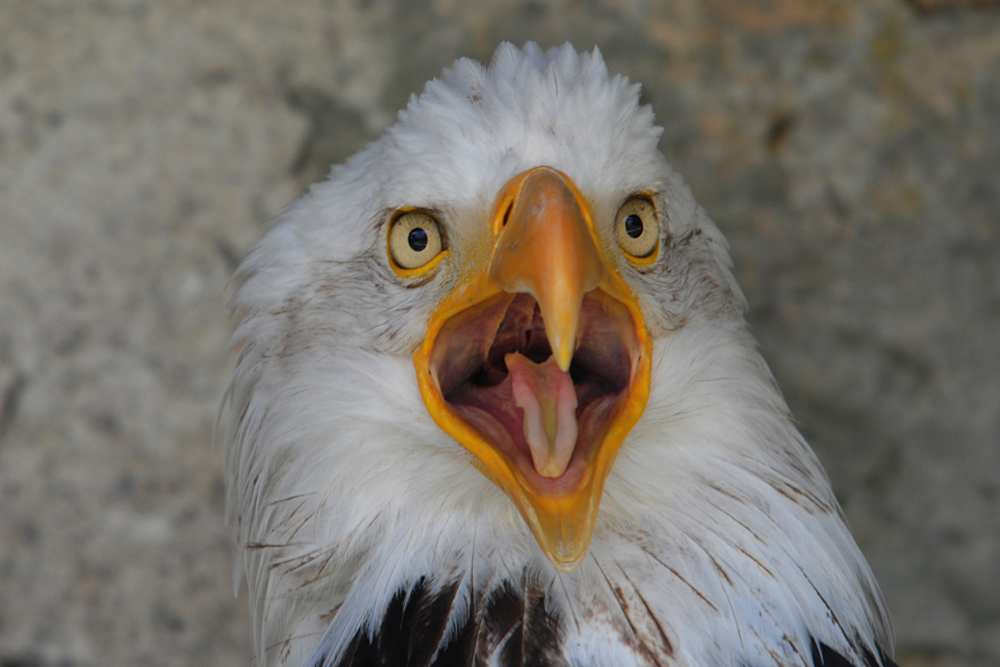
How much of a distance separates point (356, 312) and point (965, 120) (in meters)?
→ 2.39

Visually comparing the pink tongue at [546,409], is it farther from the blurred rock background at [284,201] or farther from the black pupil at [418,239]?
the blurred rock background at [284,201]

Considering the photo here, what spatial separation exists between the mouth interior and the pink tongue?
0.08 ft

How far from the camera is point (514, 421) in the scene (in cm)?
126

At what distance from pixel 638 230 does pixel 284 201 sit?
1851mm

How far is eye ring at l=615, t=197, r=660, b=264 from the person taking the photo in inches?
53.5

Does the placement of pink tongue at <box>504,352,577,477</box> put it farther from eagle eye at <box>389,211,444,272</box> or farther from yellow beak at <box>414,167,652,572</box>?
eagle eye at <box>389,211,444,272</box>

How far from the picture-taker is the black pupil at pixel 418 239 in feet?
4.45

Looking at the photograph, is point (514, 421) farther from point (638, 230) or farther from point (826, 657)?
point (826, 657)

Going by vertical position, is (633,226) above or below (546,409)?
above

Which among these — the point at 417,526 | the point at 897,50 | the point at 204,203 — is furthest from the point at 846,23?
the point at 417,526

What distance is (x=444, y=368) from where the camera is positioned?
133 centimetres

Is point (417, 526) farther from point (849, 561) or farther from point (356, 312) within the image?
point (849, 561)

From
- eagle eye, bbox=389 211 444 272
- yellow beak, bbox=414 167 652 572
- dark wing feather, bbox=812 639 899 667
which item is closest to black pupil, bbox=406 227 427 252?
eagle eye, bbox=389 211 444 272

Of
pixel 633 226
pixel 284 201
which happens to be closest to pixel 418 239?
pixel 633 226
